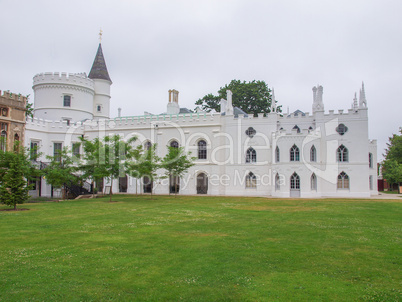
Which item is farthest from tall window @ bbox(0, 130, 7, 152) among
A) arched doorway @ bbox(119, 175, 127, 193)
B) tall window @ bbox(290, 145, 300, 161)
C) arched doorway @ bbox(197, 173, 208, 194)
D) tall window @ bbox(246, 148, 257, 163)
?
tall window @ bbox(290, 145, 300, 161)

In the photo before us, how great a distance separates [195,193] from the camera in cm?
3609

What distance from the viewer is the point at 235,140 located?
3547 cm

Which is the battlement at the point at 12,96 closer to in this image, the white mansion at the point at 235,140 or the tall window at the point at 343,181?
the white mansion at the point at 235,140

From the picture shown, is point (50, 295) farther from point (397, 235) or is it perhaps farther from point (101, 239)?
point (397, 235)

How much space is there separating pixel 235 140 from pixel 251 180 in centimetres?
451

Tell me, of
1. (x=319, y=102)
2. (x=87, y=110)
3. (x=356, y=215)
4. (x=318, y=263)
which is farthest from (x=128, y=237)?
(x=87, y=110)

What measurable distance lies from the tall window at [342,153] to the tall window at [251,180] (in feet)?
27.7

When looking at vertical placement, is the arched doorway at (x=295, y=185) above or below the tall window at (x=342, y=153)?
below

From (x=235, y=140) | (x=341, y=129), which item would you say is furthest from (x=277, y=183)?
(x=341, y=129)

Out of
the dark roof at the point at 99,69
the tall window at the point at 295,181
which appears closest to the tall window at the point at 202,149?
the tall window at the point at 295,181

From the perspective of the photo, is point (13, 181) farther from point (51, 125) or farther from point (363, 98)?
point (363, 98)

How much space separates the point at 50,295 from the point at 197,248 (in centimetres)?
430

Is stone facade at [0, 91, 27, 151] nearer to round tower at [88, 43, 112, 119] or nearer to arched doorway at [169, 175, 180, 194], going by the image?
round tower at [88, 43, 112, 119]

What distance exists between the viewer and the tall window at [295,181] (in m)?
31.1
